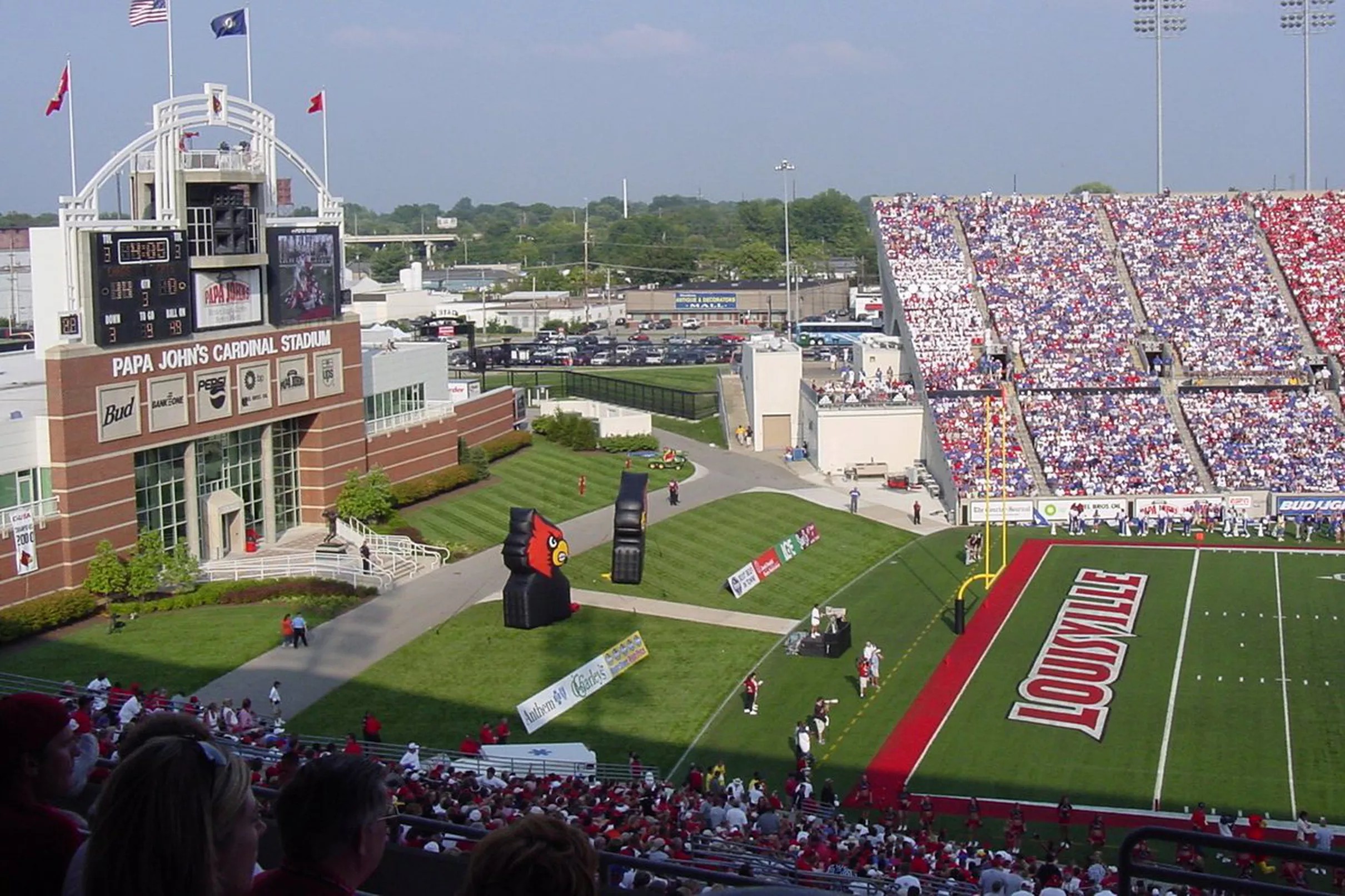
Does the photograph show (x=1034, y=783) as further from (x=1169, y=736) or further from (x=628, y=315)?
(x=628, y=315)

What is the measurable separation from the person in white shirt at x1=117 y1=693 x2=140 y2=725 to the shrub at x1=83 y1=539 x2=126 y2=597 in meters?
10.9

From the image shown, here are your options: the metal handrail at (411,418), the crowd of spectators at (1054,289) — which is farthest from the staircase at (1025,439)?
the metal handrail at (411,418)

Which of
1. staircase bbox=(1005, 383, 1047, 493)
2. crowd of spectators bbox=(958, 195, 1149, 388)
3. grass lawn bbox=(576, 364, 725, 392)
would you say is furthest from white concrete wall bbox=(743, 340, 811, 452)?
grass lawn bbox=(576, 364, 725, 392)

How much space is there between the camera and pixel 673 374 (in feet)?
261

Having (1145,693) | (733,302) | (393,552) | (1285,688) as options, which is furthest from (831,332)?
(1285,688)

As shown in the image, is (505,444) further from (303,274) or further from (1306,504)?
(1306,504)

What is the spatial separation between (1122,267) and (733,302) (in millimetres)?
54363

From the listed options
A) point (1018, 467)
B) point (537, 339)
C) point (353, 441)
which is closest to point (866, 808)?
point (353, 441)

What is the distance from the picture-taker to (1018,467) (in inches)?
1908

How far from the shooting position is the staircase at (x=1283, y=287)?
55.2m

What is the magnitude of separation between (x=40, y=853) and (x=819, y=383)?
52762 millimetres

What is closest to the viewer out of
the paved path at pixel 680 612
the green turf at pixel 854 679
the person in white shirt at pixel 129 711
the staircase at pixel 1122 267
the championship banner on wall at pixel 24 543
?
the person in white shirt at pixel 129 711

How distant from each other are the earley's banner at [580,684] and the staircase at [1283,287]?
34235 millimetres

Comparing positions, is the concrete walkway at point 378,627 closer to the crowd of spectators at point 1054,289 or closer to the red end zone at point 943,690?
the red end zone at point 943,690
